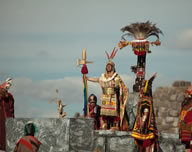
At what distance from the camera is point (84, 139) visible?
1467 centimetres

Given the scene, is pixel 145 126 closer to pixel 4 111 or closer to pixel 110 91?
pixel 110 91

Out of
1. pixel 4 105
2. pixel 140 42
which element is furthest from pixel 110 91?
pixel 4 105

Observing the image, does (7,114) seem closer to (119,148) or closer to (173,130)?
(119,148)

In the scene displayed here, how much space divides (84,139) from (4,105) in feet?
9.98

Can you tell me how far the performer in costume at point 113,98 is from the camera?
15.1 metres

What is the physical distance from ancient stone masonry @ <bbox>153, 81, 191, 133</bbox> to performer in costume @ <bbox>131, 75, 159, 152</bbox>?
423 inches

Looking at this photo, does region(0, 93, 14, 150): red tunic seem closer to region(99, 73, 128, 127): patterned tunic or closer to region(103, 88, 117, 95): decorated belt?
region(99, 73, 128, 127): patterned tunic

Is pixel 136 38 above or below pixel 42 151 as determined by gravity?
above

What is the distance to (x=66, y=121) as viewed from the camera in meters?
14.6

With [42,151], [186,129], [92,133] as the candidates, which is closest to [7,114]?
[42,151]

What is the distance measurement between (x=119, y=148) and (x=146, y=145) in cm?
138

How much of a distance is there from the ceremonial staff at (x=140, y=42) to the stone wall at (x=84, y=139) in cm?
219

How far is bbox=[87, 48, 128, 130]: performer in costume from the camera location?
15.1m

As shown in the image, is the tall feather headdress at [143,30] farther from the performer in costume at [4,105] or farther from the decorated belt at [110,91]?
the performer in costume at [4,105]
